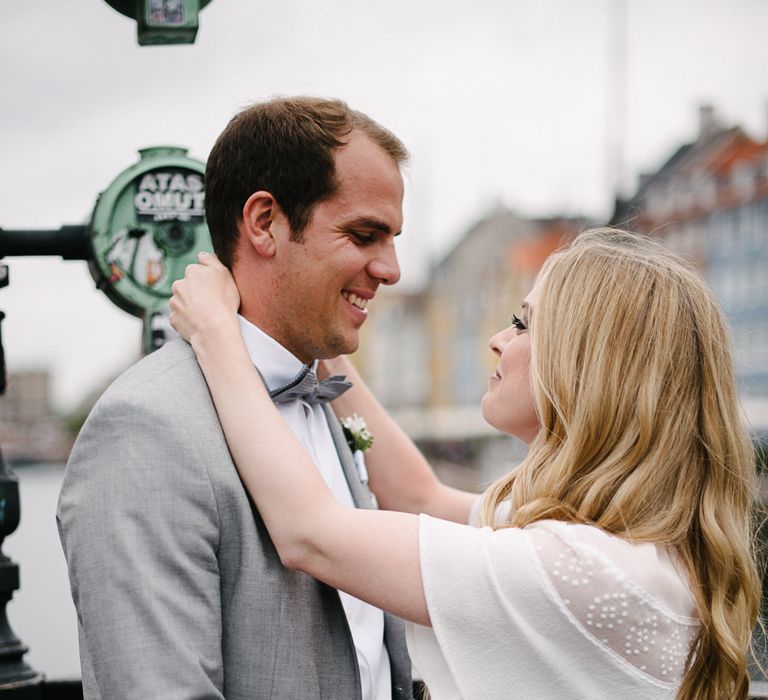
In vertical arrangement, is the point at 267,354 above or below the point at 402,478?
above

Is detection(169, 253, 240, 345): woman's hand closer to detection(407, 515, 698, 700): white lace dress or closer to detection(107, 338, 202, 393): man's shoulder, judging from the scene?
detection(107, 338, 202, 393): man's shoulder

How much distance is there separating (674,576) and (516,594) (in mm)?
317

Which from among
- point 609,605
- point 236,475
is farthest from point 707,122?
point 236,475

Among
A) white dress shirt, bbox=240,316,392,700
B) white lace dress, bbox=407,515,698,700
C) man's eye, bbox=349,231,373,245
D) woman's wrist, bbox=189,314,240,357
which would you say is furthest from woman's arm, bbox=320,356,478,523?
white lace dress, bbox=407,515,698,700

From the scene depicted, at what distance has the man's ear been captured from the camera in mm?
2213

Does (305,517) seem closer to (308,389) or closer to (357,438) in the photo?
(308,389)

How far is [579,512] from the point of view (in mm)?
2033

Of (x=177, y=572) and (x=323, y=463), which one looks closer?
(x=177, y=572)

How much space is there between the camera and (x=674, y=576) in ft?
6.49

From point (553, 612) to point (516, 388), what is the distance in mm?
550

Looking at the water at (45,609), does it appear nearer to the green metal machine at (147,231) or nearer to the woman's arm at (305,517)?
the green metal machine at (147,231)

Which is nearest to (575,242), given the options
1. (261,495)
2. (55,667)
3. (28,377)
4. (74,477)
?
(261,495)

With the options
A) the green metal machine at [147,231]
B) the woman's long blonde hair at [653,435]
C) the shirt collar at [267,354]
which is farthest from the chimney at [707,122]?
the shirt collar at [267,354]

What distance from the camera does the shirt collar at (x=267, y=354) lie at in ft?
7.45
